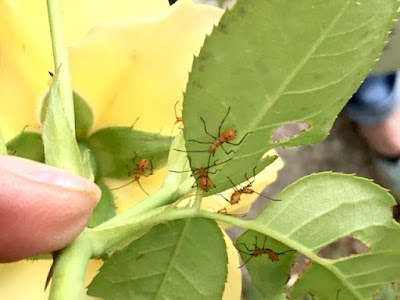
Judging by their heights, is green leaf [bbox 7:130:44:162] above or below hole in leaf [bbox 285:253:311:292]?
above

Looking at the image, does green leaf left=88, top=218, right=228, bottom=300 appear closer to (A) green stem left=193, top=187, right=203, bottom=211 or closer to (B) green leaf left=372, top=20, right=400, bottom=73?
(A) green stem left=193, top=187, right=203, bottom=211

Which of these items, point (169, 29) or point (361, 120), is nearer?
point (169, 29)

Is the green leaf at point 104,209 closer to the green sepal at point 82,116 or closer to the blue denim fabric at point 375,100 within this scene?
the green sepal at point 82,116

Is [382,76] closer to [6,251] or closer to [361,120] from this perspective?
[361,120]

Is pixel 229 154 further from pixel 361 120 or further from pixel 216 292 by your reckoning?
pixel 361 120

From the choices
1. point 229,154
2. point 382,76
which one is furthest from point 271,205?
point 382,76

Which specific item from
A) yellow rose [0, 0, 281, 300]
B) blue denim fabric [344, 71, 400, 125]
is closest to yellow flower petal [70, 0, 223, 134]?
yellow rose [0, 0, 281, 300]

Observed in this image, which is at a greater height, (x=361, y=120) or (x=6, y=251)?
(x=6, y=251)
